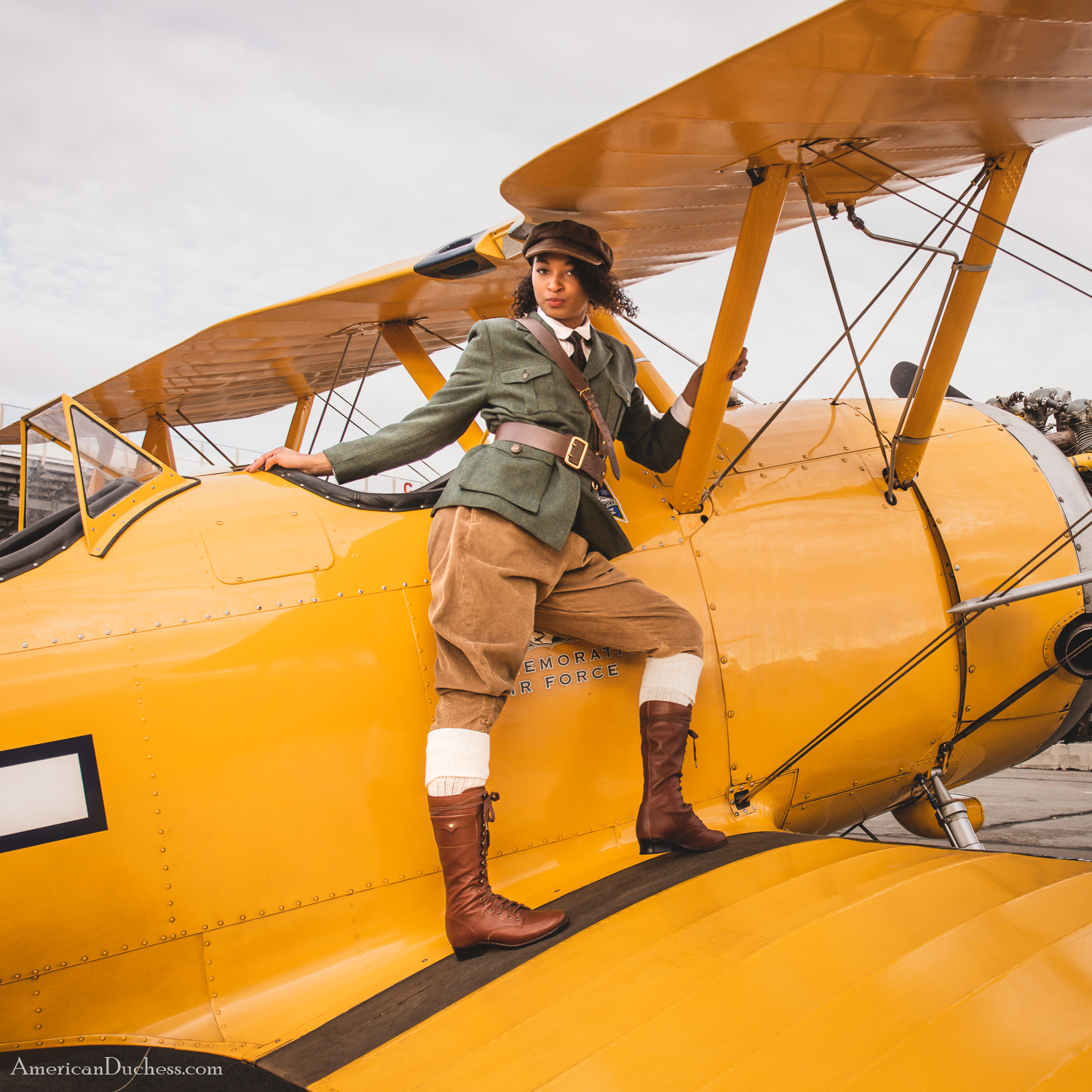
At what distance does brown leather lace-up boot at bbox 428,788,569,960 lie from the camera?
7.48 feet

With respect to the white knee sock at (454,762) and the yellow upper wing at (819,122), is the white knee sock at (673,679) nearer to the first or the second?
the white knee sock at (454,762)

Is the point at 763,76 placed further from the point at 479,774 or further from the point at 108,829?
the point at 108,829

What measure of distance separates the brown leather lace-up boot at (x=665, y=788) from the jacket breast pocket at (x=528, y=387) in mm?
1032

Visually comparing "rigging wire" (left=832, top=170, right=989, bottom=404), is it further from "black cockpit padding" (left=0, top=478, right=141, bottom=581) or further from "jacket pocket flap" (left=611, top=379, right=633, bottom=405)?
"black cockpit padding" (left=0, top=478, right=141, bottom=581)

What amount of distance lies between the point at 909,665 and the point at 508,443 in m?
1.81

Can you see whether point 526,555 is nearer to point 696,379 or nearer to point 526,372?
point 526,372

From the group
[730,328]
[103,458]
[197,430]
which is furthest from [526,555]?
[197,430]

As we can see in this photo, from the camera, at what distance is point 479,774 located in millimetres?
2340

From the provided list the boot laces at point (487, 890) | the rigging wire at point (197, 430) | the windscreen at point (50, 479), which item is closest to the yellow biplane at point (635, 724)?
the boot laces at point (487, 890)

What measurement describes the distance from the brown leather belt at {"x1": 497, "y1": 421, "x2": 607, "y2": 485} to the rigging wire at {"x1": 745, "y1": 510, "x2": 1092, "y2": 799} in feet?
4.54

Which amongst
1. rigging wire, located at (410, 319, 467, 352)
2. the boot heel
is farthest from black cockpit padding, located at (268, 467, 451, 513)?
rigging wire, located at (410, 319, 467, 352)

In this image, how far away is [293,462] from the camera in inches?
107

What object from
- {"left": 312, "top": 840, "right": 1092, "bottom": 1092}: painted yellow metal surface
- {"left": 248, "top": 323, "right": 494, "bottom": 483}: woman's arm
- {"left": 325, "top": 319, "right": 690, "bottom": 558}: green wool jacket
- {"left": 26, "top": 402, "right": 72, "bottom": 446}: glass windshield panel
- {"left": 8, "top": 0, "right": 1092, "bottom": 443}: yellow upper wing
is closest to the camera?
{"left": 312, "top": 840, "right": 1092, "bottom": 1092}: painted yellow metal surface

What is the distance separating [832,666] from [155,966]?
241 cm
